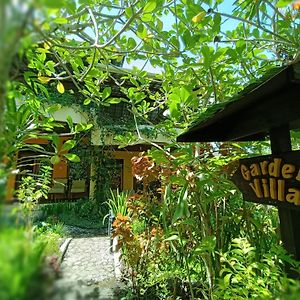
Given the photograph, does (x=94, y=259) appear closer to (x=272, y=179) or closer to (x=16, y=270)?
(x=272, y=179)

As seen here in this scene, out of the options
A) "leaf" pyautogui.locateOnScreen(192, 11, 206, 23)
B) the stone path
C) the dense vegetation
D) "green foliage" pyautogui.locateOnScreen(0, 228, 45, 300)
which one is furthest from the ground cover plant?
"green foliage" pyautogui.locateOnScreen(0, 228, 45, 300)

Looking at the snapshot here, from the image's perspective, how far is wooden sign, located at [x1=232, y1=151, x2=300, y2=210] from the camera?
150 centimetres

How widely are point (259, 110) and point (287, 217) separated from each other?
Answer: 0.73 metres

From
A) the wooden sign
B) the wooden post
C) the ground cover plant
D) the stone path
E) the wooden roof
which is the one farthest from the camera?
the stone path

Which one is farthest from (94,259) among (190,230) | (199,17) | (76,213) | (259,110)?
(199,17)

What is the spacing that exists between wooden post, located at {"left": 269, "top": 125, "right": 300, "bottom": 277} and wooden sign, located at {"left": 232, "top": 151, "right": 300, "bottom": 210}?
0.10 meters

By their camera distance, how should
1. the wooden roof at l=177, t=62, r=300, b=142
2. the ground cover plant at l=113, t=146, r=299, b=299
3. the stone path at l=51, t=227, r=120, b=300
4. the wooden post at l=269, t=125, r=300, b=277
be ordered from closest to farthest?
the wooden roof at l=177, t=62, r=300, b=142 → the wooden post at l=269, t=125, r=300, b=277 → the ground cover plant at l=113, t=146, r=299, b=299 → the stone path at l=51, t=227, r=120, b=300

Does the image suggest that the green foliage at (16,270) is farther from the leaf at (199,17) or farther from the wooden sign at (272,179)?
the leaf at (199,17)

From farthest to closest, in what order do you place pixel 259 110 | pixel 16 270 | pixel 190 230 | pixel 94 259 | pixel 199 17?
pixel 94 259 < pixel 190 230 < pixel 259 110 < pixel 199 17 < pixel 16 270

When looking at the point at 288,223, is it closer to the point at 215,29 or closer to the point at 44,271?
the point at 215,29

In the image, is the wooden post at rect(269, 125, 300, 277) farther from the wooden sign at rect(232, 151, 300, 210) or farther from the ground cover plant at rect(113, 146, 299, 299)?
the ground cover plant at rect(113, 146, 299, 299)

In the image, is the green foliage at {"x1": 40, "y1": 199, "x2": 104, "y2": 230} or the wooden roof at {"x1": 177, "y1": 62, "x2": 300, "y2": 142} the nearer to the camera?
the wooden roof at {"x1": 177, "y1": 62, "x2": 300, "y2": 142}

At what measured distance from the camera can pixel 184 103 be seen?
1.86 meters

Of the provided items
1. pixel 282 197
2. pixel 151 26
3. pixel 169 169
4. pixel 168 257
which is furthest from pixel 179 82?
pixel 168 257
